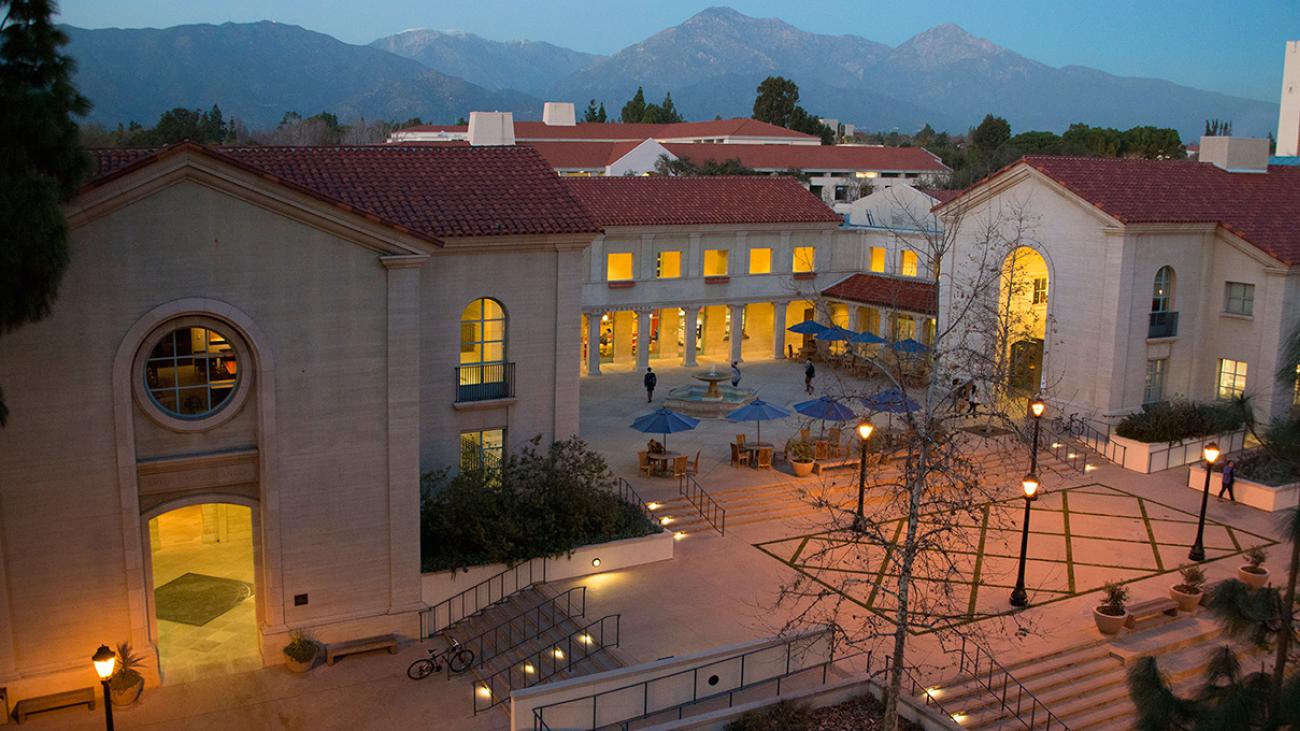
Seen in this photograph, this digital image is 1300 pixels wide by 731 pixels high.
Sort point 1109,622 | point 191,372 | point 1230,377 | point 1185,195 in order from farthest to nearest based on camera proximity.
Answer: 1. point 1185,195
2. point 1230,377
3. point 1109,622
4. point 191,372

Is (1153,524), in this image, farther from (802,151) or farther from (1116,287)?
(802,151)

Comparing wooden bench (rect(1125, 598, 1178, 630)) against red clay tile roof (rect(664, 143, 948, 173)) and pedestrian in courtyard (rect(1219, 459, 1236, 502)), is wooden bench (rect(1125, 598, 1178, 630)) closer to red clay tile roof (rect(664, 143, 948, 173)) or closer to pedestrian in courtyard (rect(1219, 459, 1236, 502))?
pedestrian in courtyard (rect(1219, 459, 1236, 502))

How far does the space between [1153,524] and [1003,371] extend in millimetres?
14717

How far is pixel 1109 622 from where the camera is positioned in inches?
857

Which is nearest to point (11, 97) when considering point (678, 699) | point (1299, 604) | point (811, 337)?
point (678, 699)

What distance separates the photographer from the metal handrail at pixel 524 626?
69.9 feet

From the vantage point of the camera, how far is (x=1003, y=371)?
1692 cm

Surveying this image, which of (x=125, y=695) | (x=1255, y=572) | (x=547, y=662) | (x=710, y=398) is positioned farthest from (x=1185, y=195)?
(x=125, y=695)

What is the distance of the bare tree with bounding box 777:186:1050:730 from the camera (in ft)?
52.5

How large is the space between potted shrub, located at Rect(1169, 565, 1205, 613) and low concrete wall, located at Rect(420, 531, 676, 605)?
10840 mm

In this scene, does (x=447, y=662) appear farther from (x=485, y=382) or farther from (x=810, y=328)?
(x=810, y=328)

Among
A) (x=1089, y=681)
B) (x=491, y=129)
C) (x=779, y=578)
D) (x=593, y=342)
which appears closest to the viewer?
(x=1089, y=681)

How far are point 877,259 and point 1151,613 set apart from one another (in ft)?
94.7

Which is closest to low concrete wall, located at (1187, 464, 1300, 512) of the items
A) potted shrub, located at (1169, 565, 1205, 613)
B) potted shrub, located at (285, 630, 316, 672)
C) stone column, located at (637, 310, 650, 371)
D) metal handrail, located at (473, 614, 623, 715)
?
potted shrub, located at (1169, 565, 1205, 613)
